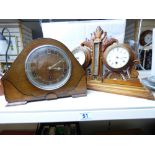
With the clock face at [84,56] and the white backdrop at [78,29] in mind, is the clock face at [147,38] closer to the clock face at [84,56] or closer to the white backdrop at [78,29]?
the white backdrop at [78,29]

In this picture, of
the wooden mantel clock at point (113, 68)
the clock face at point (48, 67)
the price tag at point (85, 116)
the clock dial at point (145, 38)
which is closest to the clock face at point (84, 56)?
the wooden mantel clock at point (113, 68)

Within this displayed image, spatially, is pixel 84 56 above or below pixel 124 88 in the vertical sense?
above

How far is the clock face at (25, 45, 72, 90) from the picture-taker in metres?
0.51

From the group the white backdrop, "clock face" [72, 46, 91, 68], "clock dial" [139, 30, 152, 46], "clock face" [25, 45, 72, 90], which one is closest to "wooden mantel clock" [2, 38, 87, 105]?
"clock face" [25, 45, 72, 90]

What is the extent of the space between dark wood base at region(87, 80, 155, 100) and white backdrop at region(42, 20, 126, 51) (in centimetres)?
34

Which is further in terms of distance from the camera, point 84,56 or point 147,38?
point 147,38

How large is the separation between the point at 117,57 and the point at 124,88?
14 cm

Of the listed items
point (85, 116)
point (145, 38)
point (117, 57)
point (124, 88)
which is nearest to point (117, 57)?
point (117, 57)

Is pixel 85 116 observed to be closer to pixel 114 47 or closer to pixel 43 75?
Answer: pixel 43 75

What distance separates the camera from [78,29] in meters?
0.85

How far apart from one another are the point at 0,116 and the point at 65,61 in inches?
11.6

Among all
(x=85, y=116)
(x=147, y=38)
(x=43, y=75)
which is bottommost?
(x=85, y=116)

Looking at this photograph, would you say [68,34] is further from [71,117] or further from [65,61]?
[71,117]
